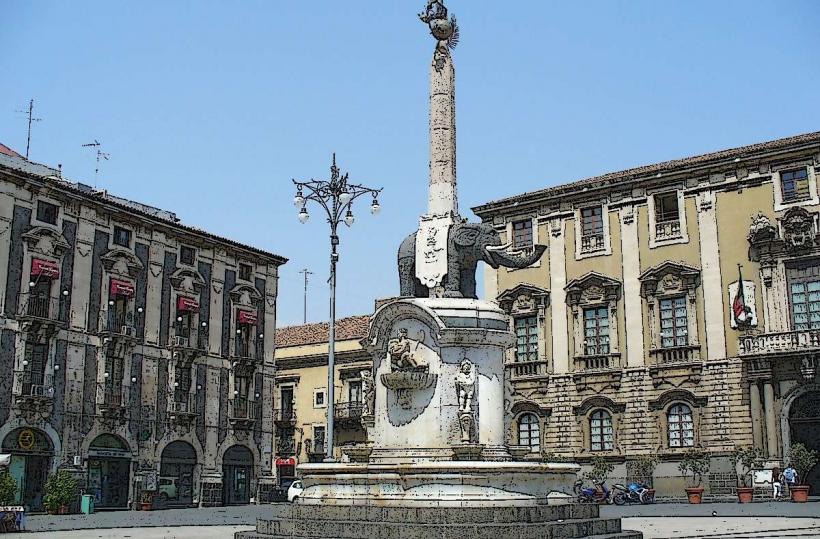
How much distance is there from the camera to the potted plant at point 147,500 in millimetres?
36638

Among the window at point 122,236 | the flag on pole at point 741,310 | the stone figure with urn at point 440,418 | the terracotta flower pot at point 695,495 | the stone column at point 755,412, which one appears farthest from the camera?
the window at point 122,236

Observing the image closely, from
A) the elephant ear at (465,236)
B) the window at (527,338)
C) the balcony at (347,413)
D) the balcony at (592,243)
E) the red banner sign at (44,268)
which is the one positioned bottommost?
the balcony at (347,413)

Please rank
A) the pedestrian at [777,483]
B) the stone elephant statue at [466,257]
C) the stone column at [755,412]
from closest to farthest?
the stone elephant statue at [466,257] < the pedestrian at [777,483] < the stone column at [755,412]

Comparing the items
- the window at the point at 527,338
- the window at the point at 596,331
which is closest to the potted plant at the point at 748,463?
the window at the point at 596,331

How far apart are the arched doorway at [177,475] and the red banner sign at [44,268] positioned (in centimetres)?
869

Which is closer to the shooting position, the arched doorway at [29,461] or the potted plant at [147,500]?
the arched doorway at [29,461]

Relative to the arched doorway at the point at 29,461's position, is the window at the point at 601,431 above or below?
above

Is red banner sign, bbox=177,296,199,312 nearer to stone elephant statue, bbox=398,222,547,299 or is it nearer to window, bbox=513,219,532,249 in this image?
window, bbox=513,219,532,249

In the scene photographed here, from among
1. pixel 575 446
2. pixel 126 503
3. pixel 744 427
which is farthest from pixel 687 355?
pixel 126 503

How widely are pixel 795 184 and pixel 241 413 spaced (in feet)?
81.3

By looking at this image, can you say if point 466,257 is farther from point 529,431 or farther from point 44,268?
point 529,431

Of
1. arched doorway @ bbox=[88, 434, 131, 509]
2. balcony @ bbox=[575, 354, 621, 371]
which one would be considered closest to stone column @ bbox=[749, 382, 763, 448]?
balcony @ bbox=[575, 354, 621, 371]

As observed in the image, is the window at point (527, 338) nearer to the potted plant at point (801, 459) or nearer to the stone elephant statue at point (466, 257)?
the potted plant at point (801, 459)

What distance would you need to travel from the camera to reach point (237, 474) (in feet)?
141
